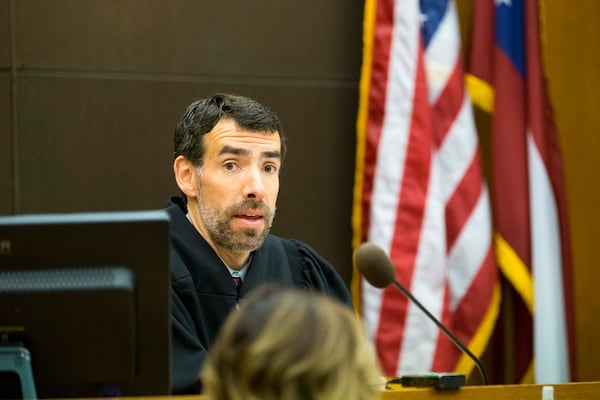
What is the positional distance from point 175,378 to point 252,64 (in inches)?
78.2

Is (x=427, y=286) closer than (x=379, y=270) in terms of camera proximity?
No

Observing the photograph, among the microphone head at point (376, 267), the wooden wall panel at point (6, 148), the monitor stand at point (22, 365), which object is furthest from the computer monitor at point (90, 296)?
the wooden wall panel at point (6, 148)

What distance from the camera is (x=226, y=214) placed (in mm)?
3295

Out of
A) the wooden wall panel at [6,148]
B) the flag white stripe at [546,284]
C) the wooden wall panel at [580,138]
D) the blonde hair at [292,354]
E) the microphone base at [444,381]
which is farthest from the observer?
the wooden wall panel at [580,138]

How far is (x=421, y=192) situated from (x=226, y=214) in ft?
4.53

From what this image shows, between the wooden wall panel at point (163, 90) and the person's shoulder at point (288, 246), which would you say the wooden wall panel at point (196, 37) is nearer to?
the wooden wall panel at point (163, 90)

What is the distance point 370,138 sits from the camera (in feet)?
14.8

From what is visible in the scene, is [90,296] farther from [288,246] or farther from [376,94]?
[376,94]

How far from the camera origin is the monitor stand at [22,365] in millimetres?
2184

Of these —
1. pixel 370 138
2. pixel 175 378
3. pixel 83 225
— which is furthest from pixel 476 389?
pixel 370 138

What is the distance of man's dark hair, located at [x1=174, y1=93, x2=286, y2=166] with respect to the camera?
10.9 feet

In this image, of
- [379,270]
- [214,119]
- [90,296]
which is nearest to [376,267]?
[379,270]

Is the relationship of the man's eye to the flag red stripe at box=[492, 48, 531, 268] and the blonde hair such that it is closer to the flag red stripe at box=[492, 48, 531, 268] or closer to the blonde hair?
the flag red stripe at box=[492, 48, 531, 268]

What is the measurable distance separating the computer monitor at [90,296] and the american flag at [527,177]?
103 inches
